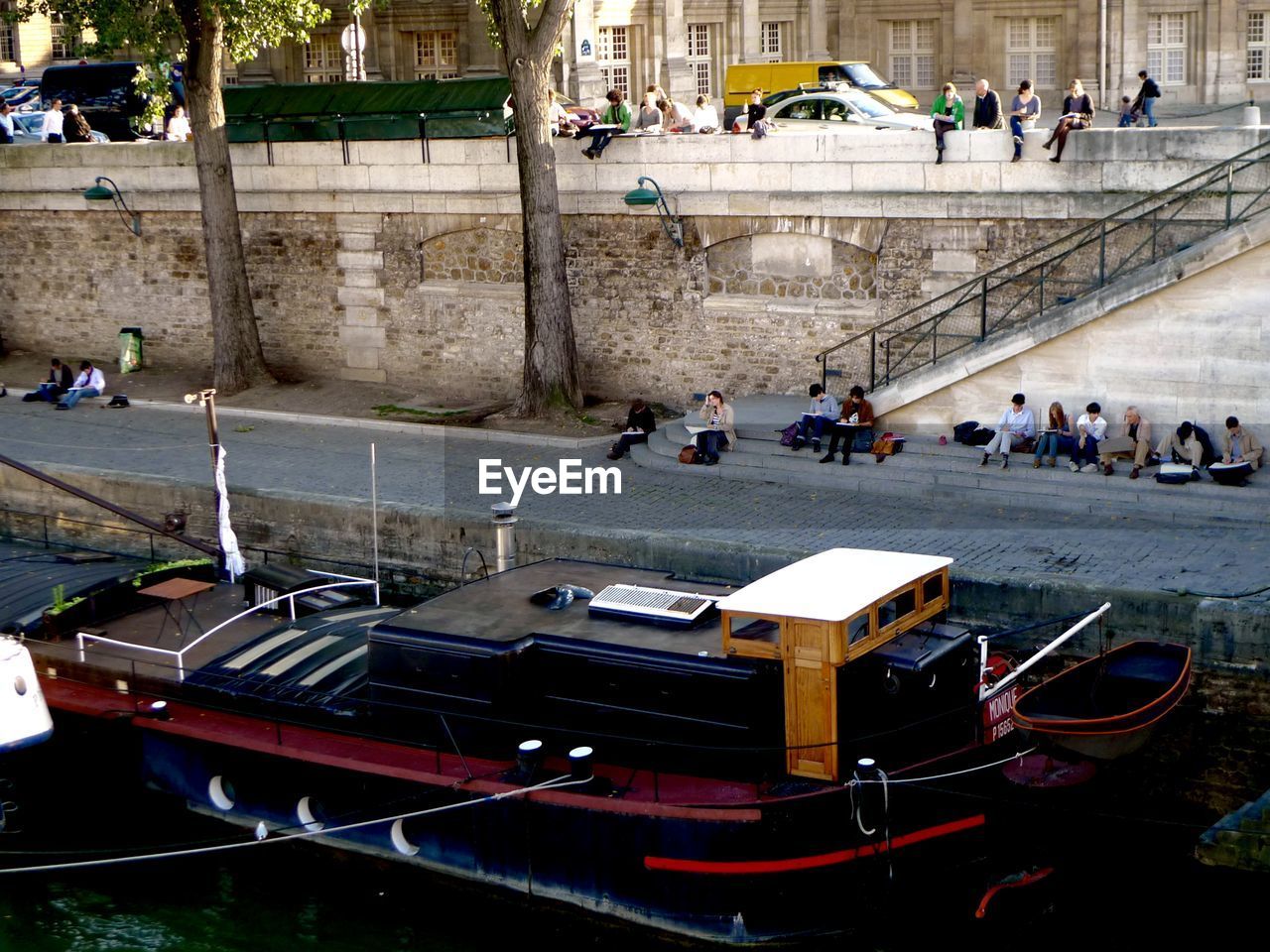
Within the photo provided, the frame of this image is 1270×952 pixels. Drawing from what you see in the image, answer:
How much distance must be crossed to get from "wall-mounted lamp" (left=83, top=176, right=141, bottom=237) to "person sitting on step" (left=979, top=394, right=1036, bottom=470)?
601 inches

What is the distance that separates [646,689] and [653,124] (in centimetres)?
1438

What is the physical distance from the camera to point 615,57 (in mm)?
34125

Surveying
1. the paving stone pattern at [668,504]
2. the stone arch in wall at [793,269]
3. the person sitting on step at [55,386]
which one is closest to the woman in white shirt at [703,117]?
the stone arch in wall at [793,269]

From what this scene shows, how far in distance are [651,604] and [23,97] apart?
27583mm

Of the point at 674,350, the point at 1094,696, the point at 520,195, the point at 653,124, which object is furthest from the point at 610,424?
the point at 1094,696

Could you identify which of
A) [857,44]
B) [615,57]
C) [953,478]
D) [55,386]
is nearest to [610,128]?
[953,478]

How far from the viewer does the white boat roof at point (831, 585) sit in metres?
11.3

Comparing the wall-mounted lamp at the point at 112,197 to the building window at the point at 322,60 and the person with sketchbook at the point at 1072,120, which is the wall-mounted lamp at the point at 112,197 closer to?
the building window at the point at 322,60

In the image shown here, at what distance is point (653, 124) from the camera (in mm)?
24672

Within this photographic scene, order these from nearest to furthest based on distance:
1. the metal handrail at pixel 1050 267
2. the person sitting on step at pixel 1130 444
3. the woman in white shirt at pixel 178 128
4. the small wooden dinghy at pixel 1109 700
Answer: the small wooden dinghy at pixel 1109 700, the person sitting on step at pixel 1130 444, the metal handrail at pixel 1050 267, the woman in white shirt at pixel 178 128

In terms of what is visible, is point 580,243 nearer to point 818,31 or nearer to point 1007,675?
point 1007,675

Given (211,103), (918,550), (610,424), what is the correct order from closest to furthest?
(918,550), (610,424), (211,103)

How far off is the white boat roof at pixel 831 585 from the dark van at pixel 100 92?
2315 cm

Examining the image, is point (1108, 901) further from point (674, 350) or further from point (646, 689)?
point (674, 350)
